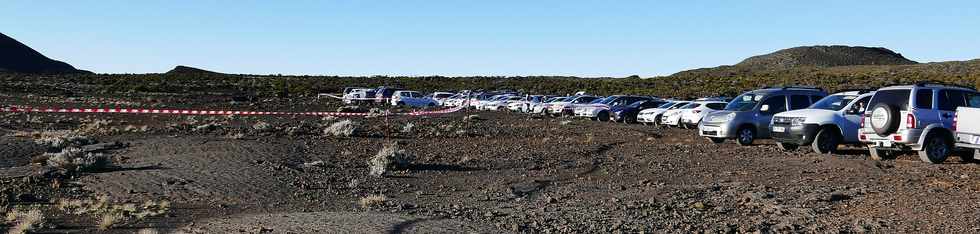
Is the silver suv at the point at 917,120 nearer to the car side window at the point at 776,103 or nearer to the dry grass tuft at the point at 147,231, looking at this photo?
the car side window at the point at 776,103

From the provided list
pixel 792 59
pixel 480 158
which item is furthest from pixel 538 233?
pixel 792 59

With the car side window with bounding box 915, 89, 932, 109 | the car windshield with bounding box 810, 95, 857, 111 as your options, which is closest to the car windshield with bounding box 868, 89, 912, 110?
the car side window with bounding box 915, 89, 932, 109

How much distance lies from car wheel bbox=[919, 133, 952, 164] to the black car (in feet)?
59.3

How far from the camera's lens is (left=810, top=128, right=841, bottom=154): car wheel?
648 inches

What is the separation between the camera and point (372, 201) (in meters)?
11.0

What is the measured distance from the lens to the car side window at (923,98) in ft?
46.9

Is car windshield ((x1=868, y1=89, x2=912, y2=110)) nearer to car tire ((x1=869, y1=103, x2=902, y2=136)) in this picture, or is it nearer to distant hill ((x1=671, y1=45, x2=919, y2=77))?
car tire ((x1=869, y1=103, x2=902, y2=136))

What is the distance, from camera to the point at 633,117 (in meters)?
32.5

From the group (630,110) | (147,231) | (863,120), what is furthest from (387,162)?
(630,110)

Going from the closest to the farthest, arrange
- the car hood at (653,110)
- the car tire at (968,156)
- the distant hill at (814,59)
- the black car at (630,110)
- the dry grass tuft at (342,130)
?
the car tire at (968,156) < the dry grass tuft at (342,130) < the car hood at (653,110) < the black car at (630,110) < the distant hill at (814,59)

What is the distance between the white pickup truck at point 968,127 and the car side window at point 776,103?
20.0 ft

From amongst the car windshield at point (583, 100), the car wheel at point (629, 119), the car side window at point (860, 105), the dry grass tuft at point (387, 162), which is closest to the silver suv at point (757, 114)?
the car side window at point (860, 105)

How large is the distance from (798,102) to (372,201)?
37.7ft

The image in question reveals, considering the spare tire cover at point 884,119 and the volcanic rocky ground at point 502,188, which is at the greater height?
the spare tire cover at point 884,119
